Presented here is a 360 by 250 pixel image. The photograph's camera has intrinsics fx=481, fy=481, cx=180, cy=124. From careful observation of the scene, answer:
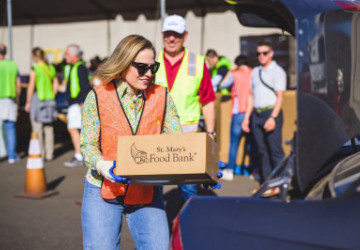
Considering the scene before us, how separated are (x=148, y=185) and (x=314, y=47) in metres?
1.08

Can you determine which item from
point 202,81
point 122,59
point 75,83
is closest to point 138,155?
point 122,59

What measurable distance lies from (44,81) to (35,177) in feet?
8.97

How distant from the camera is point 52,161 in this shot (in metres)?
9.36

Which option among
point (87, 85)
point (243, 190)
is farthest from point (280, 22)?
point (87, 85)

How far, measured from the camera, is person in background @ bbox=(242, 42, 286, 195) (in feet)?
19.4

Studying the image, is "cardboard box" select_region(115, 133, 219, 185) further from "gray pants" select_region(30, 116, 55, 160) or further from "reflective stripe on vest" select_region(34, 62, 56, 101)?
"gray pants" select_region(30, 116, 55, 160)

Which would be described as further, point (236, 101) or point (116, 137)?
point (236, 101)

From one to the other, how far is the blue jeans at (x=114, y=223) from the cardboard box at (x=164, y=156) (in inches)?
12.7

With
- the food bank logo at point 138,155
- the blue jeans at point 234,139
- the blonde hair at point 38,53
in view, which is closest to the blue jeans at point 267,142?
the blue jeans at point 234,139

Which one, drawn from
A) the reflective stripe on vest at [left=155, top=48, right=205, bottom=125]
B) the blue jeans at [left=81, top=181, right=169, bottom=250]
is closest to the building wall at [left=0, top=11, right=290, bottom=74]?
the reflective stripe on vest at [left=155, top=48, right=205, bottom=125]

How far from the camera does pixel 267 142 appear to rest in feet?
20.3

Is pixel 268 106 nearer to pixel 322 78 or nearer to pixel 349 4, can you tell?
pixel 349 4

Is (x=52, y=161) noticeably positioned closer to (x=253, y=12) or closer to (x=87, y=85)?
(x=87, y=85)

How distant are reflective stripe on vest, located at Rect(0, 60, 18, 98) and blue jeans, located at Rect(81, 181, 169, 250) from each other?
265 inches
